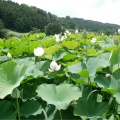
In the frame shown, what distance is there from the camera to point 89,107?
45.9 inches

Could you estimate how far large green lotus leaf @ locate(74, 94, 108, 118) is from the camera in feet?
3.69

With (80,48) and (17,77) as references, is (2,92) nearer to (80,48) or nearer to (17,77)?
(17,77)

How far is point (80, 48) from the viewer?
2037 mm

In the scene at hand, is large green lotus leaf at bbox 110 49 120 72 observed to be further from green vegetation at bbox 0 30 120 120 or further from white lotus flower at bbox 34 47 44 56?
white lotus flower at bbox 34 47 44 56

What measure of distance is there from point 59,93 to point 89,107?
154mm

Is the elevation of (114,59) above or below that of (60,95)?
above

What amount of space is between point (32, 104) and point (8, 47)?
0.88m

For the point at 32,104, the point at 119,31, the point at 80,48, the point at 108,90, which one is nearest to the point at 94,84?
the point at 108,90

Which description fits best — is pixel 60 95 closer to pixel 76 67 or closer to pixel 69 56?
pixel 76 67

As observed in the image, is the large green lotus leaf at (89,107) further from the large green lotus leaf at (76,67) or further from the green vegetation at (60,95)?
the large green lotus leaf at (76,67)

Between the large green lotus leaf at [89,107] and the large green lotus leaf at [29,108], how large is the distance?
177 millimetres

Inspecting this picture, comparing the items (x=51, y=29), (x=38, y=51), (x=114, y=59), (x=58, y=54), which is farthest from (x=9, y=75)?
(x=51, y=29)

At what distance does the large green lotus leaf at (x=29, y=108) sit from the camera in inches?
45.3

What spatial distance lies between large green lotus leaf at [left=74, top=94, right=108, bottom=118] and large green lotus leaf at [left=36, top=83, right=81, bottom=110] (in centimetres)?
5
